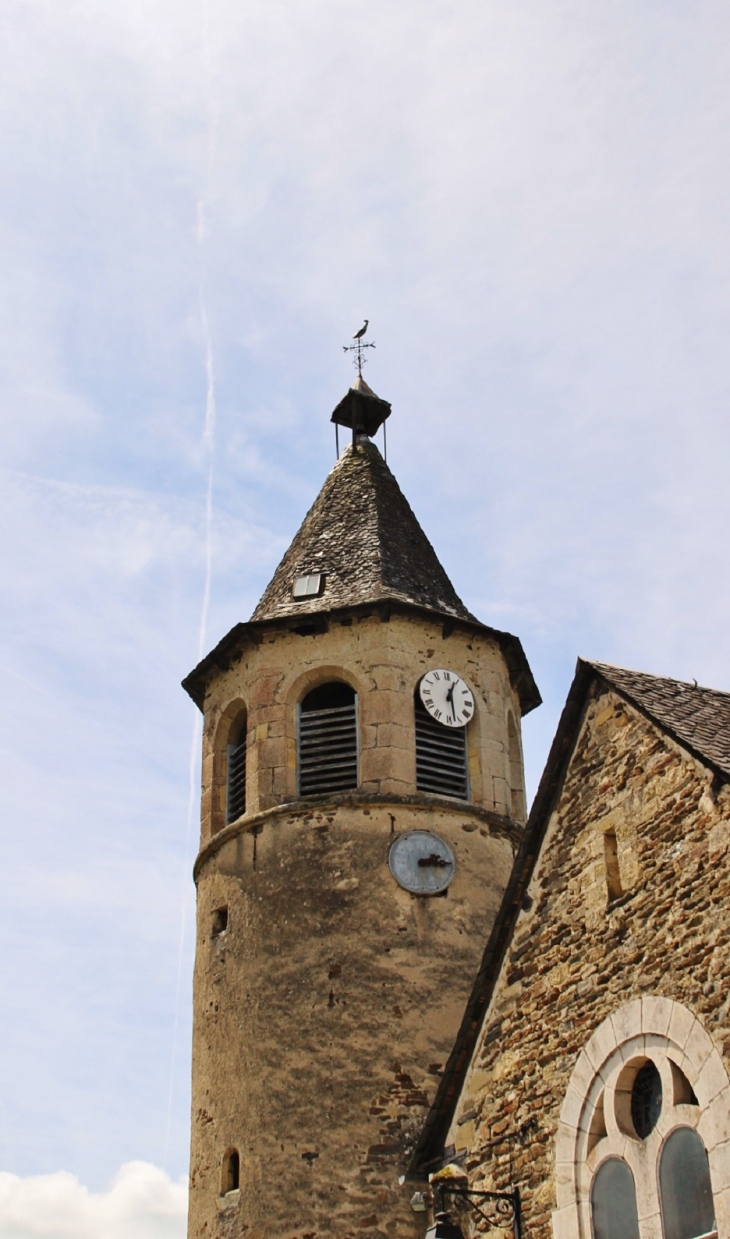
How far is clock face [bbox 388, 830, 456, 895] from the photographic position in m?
15.7

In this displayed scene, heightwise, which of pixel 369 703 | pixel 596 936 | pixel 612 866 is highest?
pixel 369 703

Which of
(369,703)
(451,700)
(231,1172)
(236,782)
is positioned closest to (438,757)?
(451,700)

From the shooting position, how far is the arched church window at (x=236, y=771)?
56.3ft

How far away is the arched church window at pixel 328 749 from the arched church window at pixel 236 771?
3.25 feet

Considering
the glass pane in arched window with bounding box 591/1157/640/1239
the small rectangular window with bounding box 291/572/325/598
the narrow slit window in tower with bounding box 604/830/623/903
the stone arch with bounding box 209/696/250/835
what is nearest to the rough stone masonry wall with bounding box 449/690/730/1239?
the narrow slit window in tower with bounding box 604/830/623/903

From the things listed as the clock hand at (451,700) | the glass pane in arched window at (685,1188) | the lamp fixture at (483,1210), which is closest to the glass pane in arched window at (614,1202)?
the glass pane in arched window at (685,1188)

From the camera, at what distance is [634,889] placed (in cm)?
1007

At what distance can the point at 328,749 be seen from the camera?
16.6 meters

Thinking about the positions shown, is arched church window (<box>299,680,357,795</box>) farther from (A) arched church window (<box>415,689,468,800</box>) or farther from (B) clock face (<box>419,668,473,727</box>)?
(B) clock face (<box>419,668,473,727</box>)

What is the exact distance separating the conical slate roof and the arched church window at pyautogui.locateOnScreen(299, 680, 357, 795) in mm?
1280

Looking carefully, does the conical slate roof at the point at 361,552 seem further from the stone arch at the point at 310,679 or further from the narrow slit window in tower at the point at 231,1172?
the narrow slit window in tower at the point at 231,1172

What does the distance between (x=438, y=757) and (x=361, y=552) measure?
125 inches

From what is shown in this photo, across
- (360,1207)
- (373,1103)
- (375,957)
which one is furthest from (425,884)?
(360,1207)

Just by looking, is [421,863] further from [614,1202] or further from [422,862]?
[614,1202]
